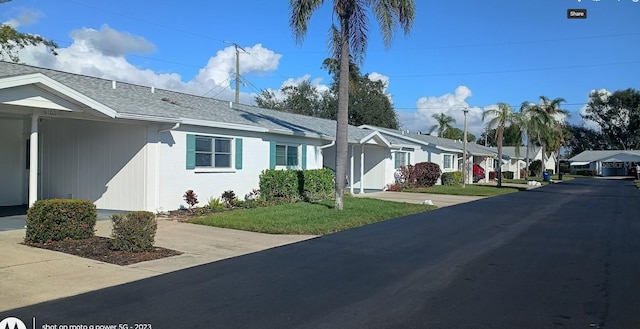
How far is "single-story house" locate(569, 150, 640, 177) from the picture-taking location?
3068 inches

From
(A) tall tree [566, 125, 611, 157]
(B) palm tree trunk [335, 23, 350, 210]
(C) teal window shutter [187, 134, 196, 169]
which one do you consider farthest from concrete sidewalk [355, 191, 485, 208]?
(A) tall tree [566, 125, 611, 157]

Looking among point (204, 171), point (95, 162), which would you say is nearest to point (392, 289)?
point (204, 171)

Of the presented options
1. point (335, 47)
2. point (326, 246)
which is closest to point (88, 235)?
point (326, 246)

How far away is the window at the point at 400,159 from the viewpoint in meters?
31.0

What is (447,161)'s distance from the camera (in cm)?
4000

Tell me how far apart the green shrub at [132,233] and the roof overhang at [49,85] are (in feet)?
11.5

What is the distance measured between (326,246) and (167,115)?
279 inches

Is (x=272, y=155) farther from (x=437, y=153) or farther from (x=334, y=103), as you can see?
(x=334, y=103)

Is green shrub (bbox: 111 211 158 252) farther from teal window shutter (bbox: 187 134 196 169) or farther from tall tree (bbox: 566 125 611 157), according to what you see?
tall tree (bbox: 566 125 611 157)

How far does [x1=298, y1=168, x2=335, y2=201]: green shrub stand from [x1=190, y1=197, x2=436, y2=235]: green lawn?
168 centimetres

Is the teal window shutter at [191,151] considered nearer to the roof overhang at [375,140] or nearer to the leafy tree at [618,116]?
the roof overhang at [375,140]

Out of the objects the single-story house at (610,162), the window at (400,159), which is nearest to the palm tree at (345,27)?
the window at (400,159)

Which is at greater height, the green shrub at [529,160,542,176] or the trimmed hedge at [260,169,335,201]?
the green shrub at [529,160,542,176]

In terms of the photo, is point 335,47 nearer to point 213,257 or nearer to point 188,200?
point 188,200
